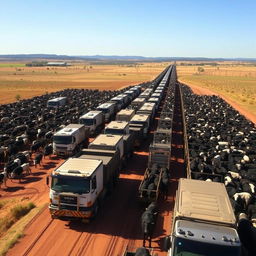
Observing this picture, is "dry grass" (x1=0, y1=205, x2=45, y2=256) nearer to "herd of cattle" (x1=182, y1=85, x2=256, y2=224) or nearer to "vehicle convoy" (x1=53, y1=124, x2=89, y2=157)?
"vehicle convoy" (x1=53, y1=124, x2=89, y2=157)

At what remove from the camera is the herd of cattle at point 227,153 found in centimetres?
2120

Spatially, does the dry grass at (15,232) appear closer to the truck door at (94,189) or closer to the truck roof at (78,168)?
the truck roof at (78,168)

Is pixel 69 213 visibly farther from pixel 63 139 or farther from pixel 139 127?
pixel 139 127

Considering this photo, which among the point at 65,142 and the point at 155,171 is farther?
the point at 65,142

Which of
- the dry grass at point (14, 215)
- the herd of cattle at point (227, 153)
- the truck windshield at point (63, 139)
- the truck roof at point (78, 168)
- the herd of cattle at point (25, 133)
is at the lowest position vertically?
the dry grass at point (14, 215)

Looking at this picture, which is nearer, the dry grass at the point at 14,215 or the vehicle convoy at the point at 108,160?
the dry grass at the point at 14,215

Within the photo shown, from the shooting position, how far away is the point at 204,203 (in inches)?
557

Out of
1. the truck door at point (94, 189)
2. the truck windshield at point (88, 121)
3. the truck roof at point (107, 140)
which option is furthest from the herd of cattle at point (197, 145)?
the truck roof at point (107, 140)

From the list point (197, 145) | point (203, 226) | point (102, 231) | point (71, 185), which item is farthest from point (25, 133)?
point (203, 226)

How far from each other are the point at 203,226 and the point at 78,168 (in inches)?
358

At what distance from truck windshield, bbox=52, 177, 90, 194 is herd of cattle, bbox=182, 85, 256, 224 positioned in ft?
29.4

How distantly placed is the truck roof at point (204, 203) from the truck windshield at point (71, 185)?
5602mm

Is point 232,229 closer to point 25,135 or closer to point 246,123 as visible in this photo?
point 25,135

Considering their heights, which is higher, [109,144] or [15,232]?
[109,144]
